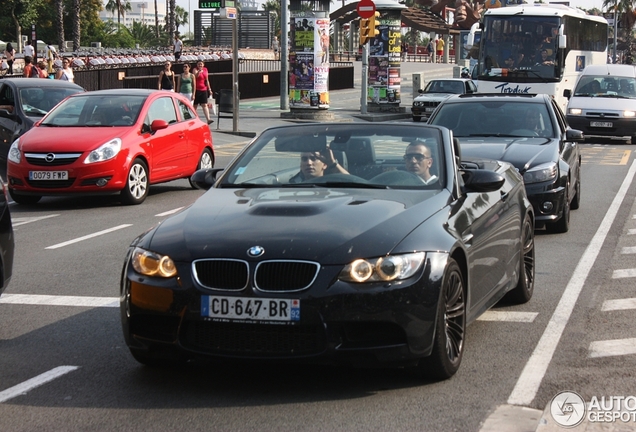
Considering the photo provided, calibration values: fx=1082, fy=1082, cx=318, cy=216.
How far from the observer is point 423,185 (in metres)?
6.64

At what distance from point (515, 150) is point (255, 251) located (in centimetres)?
711

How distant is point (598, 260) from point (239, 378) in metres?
5.45

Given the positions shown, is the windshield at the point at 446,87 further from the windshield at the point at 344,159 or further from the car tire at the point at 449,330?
the car tire at the point at 449,330

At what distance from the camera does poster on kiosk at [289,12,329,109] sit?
33938mm

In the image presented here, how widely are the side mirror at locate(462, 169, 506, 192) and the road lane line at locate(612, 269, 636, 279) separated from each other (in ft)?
10.2

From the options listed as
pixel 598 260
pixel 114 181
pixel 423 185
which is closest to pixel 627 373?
pixel 423 185

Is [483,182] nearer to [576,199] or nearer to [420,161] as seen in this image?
[420,161]

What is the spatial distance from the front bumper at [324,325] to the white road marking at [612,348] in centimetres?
152

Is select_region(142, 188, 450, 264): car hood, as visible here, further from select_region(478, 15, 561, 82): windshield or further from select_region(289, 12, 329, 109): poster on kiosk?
select_region(289, 12, 329, 109): poster on kiosk

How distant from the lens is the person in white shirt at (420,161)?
6.74m

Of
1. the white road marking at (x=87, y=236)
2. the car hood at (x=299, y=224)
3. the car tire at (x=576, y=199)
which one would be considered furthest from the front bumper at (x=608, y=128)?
the car hood at (x=299, y=224)

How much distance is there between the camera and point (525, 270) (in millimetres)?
8148

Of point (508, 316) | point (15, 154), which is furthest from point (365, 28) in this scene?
point (508, 316)

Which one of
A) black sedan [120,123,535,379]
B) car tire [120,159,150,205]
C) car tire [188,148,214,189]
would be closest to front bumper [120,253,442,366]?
black sedan [120,123,535,379]
